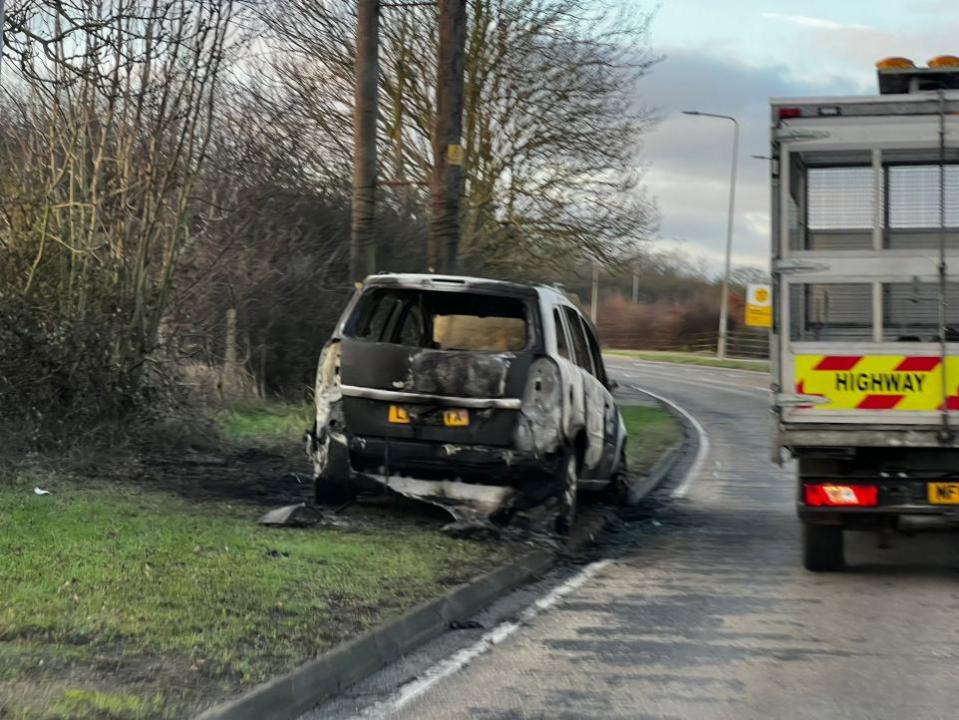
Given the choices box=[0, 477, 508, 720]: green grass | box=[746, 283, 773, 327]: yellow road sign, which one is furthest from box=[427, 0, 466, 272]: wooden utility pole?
box=[746, 283, 773, 327]: yellow road sign

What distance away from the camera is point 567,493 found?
9.29 metres

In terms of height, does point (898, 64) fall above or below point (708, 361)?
above

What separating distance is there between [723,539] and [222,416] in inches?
293

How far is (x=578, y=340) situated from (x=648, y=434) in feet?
35.7

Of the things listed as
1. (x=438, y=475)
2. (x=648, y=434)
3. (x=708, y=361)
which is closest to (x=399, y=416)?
(x=438, y=475)

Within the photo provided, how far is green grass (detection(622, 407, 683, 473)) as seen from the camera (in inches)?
664

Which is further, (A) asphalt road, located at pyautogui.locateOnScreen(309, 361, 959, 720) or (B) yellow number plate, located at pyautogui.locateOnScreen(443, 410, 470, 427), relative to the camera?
(B) yellow number plate, located at pyautogui.locateOnScreen(443, 410, 470, 427)

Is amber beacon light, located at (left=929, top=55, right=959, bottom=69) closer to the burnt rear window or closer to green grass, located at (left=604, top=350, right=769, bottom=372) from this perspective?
the burnt rear window

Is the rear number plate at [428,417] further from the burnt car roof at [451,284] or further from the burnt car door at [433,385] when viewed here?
the burnt car roof at [451,284]

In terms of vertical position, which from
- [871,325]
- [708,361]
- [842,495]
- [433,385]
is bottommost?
[708,361]

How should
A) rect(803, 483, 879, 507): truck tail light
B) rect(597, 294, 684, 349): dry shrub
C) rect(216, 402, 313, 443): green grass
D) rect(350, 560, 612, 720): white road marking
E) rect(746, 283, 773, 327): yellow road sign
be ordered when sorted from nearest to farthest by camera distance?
rect(350, 560, 612, 720): white road marking, rect(803, 483, 879, 507): truck tail light, rect(216, 402, 313, 443): green grass, rect(746, 283, 773, 327): yellow road sign, rect(597, 294, 684, 349): dry shrub

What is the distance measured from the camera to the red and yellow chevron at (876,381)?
8039 millimetres

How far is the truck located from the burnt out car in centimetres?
174

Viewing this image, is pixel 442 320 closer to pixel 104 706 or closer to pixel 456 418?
pixel 456 418
